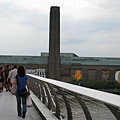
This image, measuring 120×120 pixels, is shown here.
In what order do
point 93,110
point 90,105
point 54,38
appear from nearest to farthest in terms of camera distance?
point 93,110
point 90,105
point 54,38

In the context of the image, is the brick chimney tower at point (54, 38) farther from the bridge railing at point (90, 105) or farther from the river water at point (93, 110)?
the river water at point (93, 110)

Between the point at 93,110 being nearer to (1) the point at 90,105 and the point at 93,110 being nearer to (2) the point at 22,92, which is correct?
(1) the point at 90,105

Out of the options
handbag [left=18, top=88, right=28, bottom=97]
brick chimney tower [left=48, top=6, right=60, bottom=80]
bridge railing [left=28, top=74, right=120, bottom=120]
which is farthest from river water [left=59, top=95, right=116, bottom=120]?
brick chimney tower [left=48, top=6, right=60, bottom=80]

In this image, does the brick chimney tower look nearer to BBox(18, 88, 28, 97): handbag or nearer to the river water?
BBox(18, 88, 28, 97): handbag

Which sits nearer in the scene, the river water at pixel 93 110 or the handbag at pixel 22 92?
the river water at pixel 93 110

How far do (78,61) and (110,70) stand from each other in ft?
31.2

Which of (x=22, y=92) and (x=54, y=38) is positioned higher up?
(x=54, y=38)

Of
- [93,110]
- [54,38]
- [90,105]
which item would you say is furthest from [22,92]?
[54,38]

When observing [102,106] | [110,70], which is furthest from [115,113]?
[110,70]

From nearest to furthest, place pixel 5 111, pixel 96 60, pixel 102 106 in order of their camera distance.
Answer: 1. pixel 102 106
2. pixel 5 111
3. pixel 96 60

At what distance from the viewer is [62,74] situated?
291 ft

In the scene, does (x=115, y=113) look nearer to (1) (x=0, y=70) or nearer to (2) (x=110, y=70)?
(1) (x=0, y=70)

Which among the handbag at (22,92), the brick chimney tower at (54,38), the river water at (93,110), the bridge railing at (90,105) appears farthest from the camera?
the brick chimney tower at (54,38)

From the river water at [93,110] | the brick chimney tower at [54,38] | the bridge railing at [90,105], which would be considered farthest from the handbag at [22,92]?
the brick chimney tower at [54,38]
